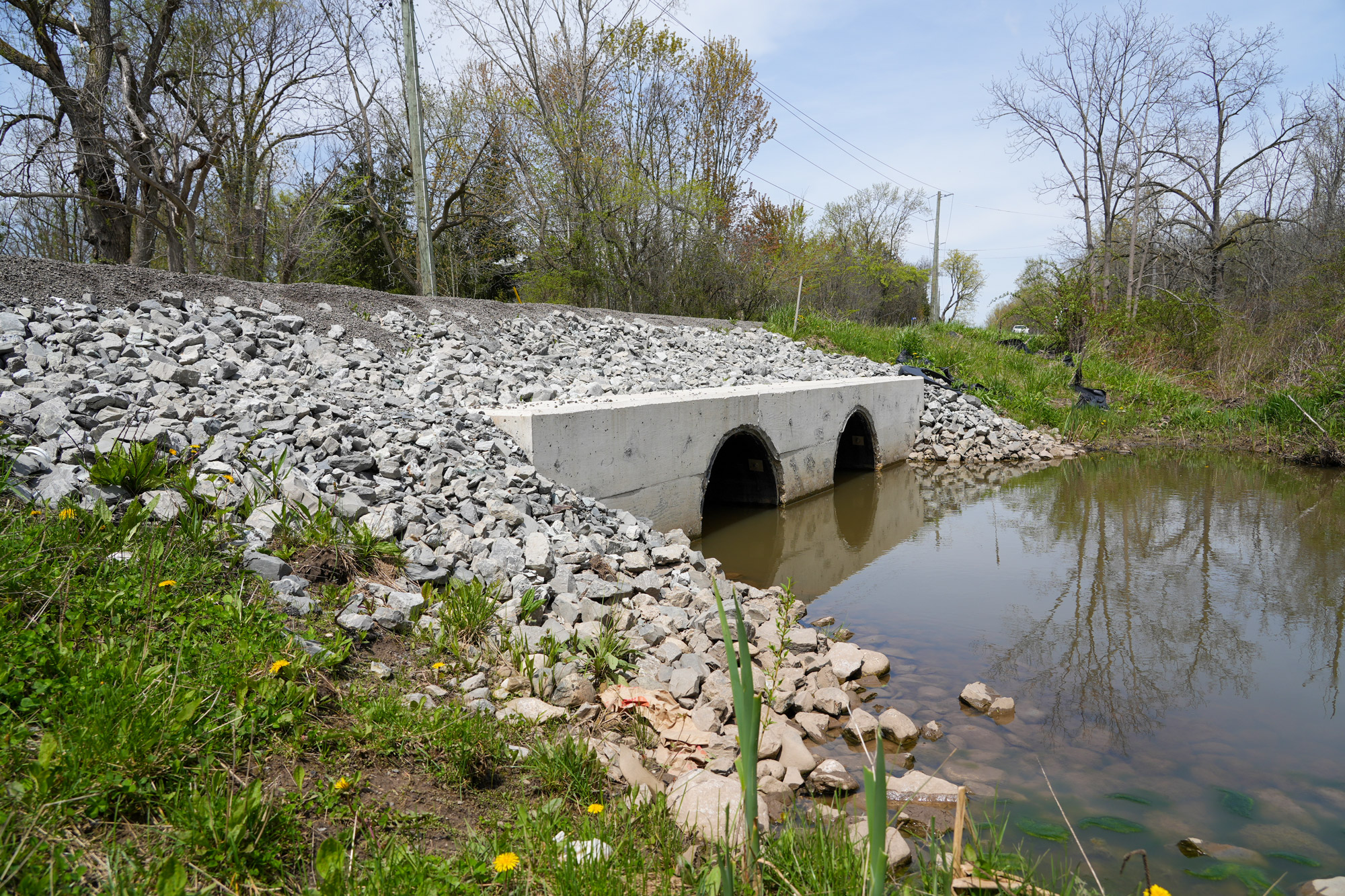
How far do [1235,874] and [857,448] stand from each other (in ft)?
29.8

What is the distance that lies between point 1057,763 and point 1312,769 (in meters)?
1.21

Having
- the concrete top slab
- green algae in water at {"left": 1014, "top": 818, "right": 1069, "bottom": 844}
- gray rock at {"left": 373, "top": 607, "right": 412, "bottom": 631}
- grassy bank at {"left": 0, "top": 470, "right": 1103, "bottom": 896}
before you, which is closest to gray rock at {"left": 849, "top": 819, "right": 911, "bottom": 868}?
grassy bank at {"left": 0, "top": 470, "right": 1103, "bottom": 896}

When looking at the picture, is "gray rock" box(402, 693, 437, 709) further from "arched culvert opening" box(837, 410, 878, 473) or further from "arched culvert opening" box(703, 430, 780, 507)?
"arched culvert opening" box(837, 410, 878, 473)

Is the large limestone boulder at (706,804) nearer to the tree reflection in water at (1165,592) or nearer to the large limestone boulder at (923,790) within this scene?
the large limestone boulder at (923,790)

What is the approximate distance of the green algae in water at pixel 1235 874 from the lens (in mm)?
2508

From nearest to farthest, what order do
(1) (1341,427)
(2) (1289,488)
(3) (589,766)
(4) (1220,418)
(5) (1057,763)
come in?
(3) (589,766) → (5) (1057,763) → (2) (1289,488) → (1) (1341,427) → (4) (1220,418)

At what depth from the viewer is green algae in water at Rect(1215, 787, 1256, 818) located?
9.75ft

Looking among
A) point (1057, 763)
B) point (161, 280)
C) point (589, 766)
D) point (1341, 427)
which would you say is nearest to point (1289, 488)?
point (1341, 427)

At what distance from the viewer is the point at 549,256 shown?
16203 mm

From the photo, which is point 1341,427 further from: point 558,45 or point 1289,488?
point 558,45

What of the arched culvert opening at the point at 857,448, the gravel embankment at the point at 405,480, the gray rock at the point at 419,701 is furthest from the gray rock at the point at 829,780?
the arched culvert opening at the point at 857,448

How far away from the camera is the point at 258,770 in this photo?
6.56 ft

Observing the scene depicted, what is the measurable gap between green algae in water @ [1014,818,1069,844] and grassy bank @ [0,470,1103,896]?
229mm

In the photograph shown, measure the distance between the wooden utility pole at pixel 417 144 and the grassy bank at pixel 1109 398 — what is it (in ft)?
24.6
